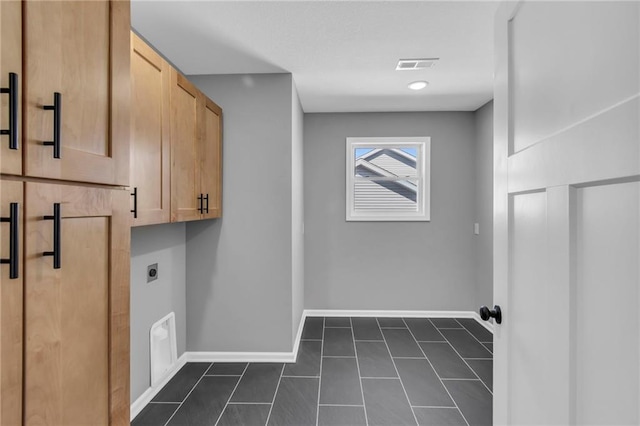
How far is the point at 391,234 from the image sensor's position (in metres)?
4.07

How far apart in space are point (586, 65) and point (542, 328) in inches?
24.8

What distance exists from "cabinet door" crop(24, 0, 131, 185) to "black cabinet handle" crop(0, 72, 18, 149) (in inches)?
1.1

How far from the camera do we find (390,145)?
4.12 meters

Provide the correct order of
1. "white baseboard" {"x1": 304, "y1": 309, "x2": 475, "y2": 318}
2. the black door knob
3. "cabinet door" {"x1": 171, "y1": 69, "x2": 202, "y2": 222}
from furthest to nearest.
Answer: "white baseboard" {"x1": 304, "y1": 309, "x2": 475, "y2": 318} < "cabinet door" {"x1": 171, "y1": 69, "x2": 202, "y2": 222} < the black door knob

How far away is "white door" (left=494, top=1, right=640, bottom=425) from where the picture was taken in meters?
0.60

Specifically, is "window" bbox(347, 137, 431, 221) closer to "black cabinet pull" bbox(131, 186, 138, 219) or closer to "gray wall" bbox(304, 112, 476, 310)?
"gray wall" bbox(304, 112, 476, 310)

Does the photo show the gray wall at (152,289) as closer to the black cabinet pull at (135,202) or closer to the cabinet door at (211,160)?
the cabinet door at (211,160)

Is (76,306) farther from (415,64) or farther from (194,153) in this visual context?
(415,64)

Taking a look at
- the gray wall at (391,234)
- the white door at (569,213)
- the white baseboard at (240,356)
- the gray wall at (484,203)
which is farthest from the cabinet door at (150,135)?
the gray wall at (484,203)

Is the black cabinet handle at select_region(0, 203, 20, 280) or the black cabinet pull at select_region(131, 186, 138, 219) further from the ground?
the black cabinet pull at select_region(131, 186, 138, 219)

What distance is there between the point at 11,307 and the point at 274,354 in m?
2.47

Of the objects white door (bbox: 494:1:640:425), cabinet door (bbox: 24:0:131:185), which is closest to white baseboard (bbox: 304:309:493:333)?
white door (bbox: 494:1:640:425)

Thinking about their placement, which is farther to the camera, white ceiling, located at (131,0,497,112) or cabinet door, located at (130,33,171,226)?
white ceiling, located at (131,0,497,112)

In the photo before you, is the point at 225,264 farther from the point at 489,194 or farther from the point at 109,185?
the point at 489,194
